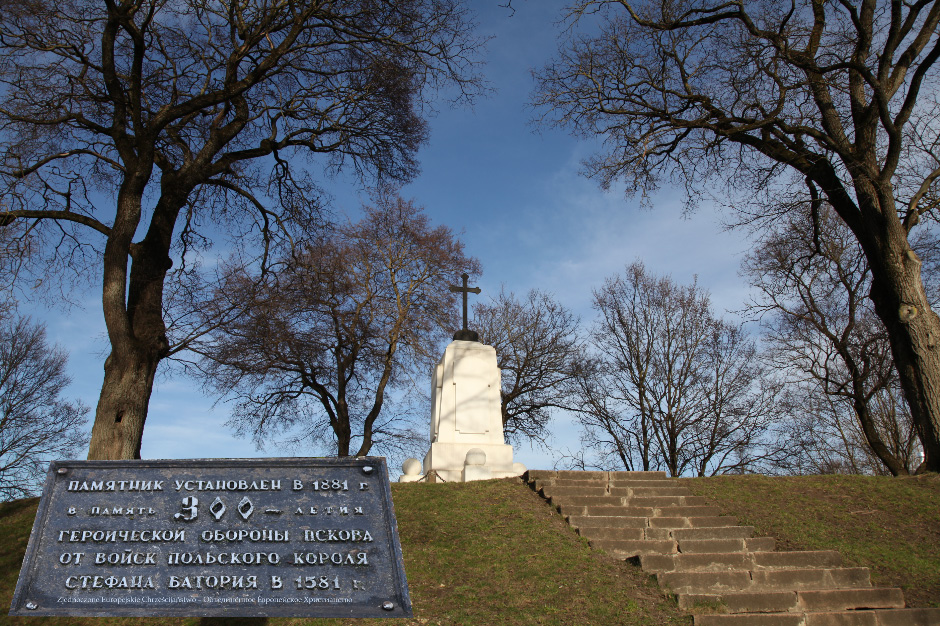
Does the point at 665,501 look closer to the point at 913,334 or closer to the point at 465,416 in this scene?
the point at 465,416

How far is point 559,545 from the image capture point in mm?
8164

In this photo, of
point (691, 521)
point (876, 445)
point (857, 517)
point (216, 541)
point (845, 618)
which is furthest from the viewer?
point (876, 445)

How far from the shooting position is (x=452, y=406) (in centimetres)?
1382

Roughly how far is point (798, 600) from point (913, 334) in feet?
20.1

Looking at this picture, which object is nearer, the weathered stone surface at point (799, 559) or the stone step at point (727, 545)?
the weathered stone surface at point (799, 559)

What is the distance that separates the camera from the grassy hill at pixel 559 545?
21.3ft

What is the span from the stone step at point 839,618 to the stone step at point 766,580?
1.99ft

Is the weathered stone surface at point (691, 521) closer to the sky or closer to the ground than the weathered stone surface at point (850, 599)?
closer to the sky

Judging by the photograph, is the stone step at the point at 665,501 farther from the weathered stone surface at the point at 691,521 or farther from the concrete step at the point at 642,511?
the weathered stone surface at the point at 691,521

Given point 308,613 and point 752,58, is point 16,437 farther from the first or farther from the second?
point 752,58

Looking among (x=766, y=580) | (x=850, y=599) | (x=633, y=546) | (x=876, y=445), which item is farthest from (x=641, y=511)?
(x=876, y=445)

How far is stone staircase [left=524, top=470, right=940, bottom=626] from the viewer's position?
683 centimetres

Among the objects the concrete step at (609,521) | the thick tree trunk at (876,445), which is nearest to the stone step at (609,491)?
the concrete step at (609,521)

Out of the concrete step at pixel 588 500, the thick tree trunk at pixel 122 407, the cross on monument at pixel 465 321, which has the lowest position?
the concrete step at pixel 588 500
